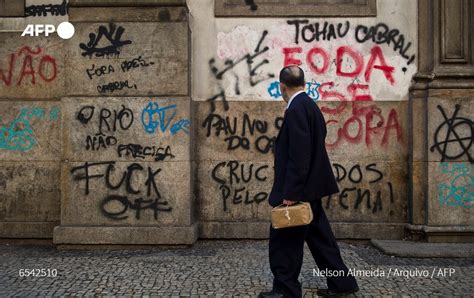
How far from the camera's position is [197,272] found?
5070 mm

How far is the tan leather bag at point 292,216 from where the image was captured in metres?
3.85

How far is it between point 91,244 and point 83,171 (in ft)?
3.00

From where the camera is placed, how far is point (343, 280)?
4.15 meters

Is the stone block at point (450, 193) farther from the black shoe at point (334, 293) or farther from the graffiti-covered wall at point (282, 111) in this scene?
the black shoe at point (334, 293)

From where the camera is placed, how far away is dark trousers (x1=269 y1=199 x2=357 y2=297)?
158 inches

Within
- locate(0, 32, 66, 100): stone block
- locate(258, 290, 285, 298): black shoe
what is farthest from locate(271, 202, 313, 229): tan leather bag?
locate(0, 32, 66, 100): stone block

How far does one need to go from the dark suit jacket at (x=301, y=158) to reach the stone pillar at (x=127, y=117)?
2294 millimetres

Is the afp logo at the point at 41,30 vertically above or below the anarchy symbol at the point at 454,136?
above

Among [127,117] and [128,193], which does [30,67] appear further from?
[128,193]

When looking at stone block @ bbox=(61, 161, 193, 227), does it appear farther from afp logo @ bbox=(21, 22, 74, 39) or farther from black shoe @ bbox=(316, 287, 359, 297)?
black shoe @ bbox=(316, 287, 359, 297)

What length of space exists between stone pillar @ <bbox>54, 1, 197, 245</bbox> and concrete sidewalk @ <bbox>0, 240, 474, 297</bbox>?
0.53 meters

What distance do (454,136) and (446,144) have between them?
0.15 metres

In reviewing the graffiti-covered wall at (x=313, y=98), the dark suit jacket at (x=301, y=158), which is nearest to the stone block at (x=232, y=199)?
the graffiti-covered wall at (x=313, y=98)

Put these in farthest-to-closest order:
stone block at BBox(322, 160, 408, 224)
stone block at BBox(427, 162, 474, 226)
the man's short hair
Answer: stone block at BBox(322, 160, 408, 224)
stone block at BBox(427, 162, 474, 226)
the man's short hair
